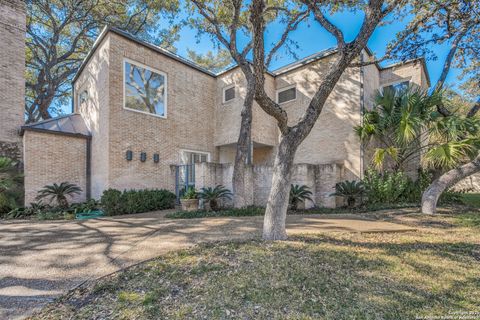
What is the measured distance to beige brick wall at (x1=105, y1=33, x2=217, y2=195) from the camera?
883 cm

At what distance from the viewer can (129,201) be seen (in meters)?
7.86

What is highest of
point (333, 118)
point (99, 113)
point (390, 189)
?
point (99, 113)

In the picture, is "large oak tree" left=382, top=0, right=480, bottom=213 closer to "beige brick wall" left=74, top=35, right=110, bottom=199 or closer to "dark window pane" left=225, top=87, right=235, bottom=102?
"dark window pane" left=225, top=87, right=235, bottom=102

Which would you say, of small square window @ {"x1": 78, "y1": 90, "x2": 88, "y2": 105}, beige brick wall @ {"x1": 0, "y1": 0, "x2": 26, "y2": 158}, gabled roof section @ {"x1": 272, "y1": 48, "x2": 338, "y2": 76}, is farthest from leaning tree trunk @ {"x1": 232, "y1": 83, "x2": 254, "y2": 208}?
beige brick wall @ {"x1": 0, "y1": 0, "x2": 26, "y2": 158}

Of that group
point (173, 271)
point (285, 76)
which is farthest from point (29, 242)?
point (285, 76)

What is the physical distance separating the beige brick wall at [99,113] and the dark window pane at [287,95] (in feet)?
24.8

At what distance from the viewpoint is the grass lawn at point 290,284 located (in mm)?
2371

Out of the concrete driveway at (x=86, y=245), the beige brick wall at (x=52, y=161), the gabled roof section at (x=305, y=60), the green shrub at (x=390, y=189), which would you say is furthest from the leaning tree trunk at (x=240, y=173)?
the beige brick wall at (x=52, y=161)

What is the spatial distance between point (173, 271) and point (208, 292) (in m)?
0.69

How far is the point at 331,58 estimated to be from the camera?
34.0ft

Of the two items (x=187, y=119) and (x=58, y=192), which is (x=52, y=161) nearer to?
(x=58, y=192)

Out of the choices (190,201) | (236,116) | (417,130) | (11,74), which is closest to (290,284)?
(190,201)

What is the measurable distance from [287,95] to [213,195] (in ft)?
21.8

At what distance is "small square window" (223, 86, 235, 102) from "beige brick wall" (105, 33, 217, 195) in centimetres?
69
